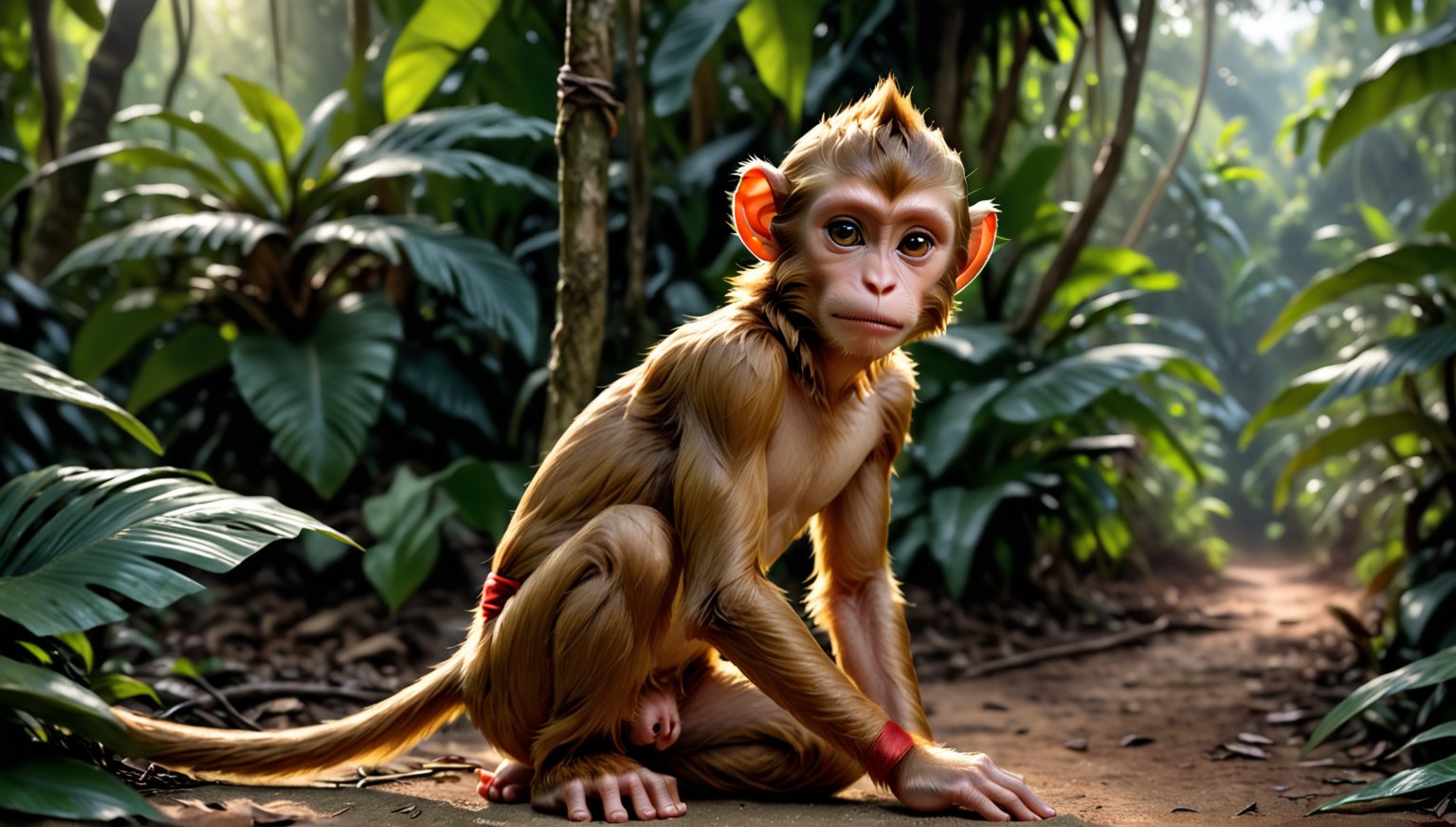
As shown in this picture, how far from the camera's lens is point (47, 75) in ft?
16.9

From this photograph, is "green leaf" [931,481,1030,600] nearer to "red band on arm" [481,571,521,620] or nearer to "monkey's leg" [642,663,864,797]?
"monkey's leg" [642,663,864,797]

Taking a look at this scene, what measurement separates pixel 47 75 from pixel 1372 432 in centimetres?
536

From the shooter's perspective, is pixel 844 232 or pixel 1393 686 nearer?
pixel 844 232

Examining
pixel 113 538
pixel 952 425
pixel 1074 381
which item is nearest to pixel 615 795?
pixel 113 538

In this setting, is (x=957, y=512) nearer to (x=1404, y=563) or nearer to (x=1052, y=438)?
(x=1052, y=438)

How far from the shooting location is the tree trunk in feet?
9.52

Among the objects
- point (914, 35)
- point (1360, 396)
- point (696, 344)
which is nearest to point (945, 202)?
point (696, 344)

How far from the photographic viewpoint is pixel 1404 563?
4.13 m

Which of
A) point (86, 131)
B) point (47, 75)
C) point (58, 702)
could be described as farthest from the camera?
point (86, 131)

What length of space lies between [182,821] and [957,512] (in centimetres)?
350

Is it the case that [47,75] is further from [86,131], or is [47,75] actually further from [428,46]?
[428,46]

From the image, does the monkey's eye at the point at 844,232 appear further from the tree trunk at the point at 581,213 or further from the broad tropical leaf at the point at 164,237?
the broad tropical leaf at the point at 164,237

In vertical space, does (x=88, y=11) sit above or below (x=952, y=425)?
above

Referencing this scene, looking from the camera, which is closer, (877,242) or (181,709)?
(877,242)
